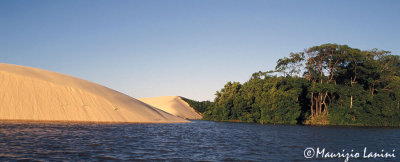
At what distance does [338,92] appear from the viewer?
5756 centimetres

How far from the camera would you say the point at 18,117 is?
121 feet

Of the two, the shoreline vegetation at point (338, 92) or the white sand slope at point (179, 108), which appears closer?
the shoreline vegetation at point (338, 92)

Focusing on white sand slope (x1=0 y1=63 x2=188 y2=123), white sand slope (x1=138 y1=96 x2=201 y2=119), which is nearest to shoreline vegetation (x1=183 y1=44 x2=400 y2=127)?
white sand slope (x1=0 y1=63 x2=188 y2=123)

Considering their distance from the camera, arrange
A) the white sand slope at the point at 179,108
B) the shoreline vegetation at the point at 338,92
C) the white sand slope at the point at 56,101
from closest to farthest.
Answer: the white sand slope at the point at 56,101, the shoreline vegetation at the point at 338,92, the white sand slope at the point at 179,108

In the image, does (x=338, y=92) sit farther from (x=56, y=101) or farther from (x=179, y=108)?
(x=179, y=108)

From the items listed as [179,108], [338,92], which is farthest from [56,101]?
[179,108]

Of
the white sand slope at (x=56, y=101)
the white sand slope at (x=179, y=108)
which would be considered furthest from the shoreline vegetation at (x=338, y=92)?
the white sand slope at (x=179, y=108)

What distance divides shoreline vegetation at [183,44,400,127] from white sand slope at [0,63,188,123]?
74.4 feet

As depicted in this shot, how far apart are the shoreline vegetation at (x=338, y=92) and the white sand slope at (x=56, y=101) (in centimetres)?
2269

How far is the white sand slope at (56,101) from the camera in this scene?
1540 inches

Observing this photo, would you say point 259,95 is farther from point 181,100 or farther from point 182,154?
point 181,100

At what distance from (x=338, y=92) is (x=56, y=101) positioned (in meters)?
47.8

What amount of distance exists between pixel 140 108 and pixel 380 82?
153 ft

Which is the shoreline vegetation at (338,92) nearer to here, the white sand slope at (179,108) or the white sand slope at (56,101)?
A: the white sand slope at (56,101)
